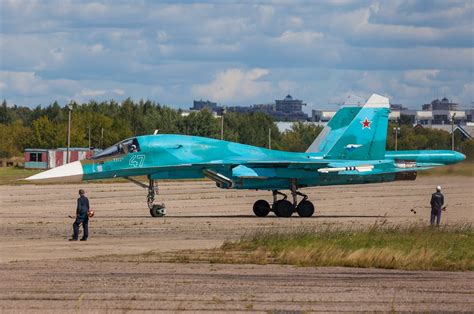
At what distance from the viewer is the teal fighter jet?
3803 cm

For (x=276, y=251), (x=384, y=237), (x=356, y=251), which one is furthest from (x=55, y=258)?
(x=384, y=237)

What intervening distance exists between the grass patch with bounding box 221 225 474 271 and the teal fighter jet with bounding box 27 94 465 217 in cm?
699

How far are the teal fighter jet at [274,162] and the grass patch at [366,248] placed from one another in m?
6.99

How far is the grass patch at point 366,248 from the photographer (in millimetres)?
24828

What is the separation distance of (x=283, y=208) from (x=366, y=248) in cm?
1282

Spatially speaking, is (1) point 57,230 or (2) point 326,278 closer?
(2) point 326,278

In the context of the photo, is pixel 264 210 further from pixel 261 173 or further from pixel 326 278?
pixel 326 278

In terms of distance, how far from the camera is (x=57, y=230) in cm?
3281

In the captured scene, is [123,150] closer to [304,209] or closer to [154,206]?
[154,206]

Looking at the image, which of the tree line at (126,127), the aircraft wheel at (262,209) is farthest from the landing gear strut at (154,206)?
the tree line at (126,127)

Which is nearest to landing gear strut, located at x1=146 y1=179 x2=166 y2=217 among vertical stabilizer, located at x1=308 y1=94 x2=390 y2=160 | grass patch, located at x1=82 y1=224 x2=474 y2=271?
vertical stabilizer, located at x1=308 y1=94 x2=390 y2=160

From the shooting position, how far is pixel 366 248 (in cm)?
2686

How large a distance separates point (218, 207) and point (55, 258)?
2222 centimetres

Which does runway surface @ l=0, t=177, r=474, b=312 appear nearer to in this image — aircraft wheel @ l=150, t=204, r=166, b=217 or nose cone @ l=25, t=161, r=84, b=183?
aircraft wheel @ l=150, t=204, r=166, b=217
